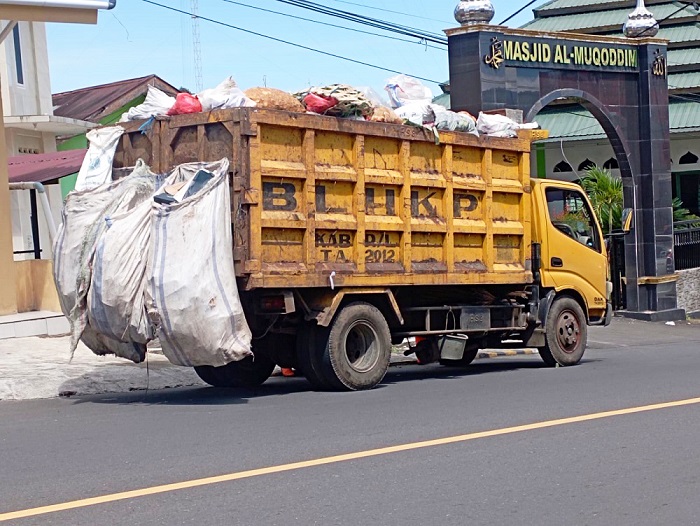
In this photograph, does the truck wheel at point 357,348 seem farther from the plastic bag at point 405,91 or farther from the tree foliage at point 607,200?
the tree foliage at point 607,200

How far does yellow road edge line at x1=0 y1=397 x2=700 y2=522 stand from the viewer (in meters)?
6.04

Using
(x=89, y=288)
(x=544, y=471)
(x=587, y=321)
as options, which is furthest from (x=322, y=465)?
(x=587, y=321)

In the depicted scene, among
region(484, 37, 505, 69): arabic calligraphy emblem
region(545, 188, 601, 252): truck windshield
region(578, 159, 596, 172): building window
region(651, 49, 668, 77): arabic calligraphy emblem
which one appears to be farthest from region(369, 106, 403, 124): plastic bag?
region(578, 159, 596, 172): building window

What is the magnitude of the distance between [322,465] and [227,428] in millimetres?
1794

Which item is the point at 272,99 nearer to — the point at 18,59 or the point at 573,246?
A: the point at 573,246

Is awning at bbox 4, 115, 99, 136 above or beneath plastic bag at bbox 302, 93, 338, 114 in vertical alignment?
above

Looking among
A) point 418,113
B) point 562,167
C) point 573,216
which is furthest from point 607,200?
point 418,113

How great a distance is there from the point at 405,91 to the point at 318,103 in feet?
7.24

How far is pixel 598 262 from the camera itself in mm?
15180

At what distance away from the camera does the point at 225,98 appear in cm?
1057

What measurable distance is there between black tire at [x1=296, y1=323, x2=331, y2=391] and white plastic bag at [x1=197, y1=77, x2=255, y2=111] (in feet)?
7.83

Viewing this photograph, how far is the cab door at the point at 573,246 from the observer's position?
14.3 metres

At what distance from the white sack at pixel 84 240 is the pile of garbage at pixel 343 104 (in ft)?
2.98

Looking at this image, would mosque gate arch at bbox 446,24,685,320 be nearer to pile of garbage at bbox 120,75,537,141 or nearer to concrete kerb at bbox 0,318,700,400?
concrete kerb at bbox 0,318,700,400
